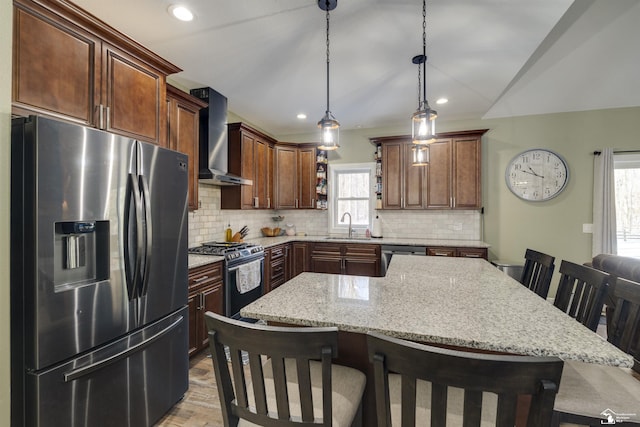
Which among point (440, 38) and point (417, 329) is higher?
point (440, 38)

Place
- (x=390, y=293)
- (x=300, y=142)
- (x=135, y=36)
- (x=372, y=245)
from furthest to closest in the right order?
(x=300, y=142) < (x=372, y=245) < (x=135, y=36) < (x=390, y=293)

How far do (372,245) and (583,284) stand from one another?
2.59 m

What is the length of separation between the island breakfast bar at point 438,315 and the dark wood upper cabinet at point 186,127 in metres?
1.72

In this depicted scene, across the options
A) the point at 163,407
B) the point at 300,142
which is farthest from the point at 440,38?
the point at 163,407

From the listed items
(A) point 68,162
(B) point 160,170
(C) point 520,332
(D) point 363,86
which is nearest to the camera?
(C) point 520,332

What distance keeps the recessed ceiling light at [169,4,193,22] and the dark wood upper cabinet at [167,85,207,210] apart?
24.9 inches

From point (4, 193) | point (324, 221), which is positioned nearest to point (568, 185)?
point (324, 221)

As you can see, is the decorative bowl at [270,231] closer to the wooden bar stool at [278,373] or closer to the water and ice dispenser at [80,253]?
the water and ice dispenser at [80,253]

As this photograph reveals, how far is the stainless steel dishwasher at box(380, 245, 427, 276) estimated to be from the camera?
3828 millimetres

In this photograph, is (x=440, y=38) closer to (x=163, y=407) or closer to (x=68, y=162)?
(x=68, y=162)

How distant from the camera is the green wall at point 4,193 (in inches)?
48.1

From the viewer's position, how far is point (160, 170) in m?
1.79

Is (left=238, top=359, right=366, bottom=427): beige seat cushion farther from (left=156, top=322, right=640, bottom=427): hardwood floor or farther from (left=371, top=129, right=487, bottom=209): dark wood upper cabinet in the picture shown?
(left=371, top=129, right=487, bottom=209): dark wood upper cabinet

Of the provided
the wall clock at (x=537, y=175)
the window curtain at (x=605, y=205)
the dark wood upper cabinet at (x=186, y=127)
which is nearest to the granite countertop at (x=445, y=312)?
the dark wood upper cabinet at (x=186, y=127)
